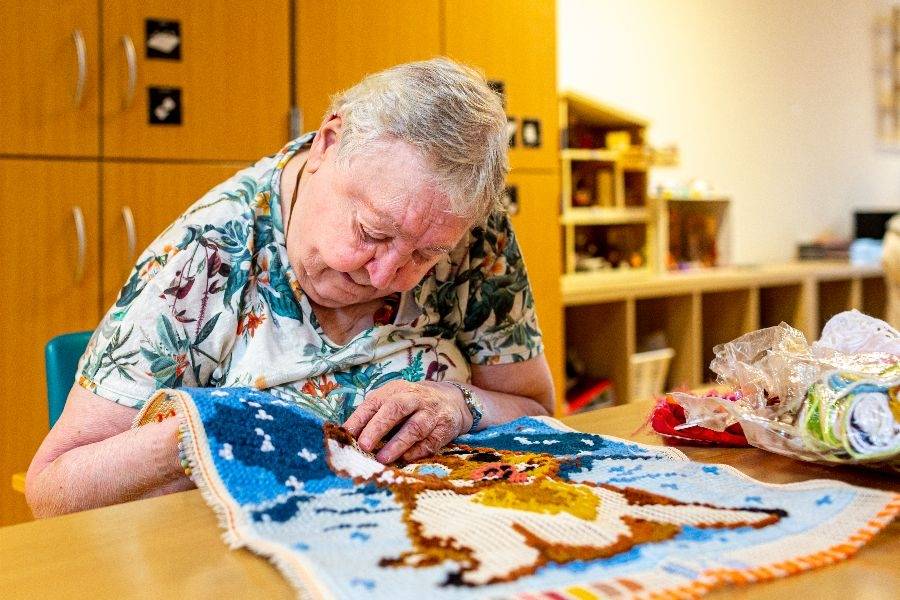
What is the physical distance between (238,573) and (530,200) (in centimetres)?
273

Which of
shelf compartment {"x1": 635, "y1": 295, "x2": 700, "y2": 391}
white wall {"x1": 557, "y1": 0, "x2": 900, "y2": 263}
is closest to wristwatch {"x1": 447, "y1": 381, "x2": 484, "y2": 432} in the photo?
shelf compartment {"x1": 635, "y1": 295, "x2": 700, "y2": 391}

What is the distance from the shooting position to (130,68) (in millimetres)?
2590

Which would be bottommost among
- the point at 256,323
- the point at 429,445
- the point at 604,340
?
the point at 604,340

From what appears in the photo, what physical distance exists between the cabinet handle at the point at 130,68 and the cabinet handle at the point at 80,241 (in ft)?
1.04

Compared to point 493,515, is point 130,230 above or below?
above

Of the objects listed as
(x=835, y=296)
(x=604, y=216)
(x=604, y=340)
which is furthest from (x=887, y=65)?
(x=604, y=340)

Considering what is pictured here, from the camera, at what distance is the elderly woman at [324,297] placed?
1151 millimetres

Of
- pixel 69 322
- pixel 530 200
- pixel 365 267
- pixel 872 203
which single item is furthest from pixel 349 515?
pixel 872 203

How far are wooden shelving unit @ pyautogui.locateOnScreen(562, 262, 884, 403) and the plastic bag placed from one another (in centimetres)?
228

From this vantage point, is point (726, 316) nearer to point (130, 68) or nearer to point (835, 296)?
point (835, 296)

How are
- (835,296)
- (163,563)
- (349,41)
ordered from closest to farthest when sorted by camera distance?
(163,563) < (349,41) < (835,296)

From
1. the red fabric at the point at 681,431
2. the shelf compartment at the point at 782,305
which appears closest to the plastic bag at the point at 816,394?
the red fabric at the point at 681,431

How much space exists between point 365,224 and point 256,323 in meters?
0.22

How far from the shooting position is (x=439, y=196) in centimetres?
118
